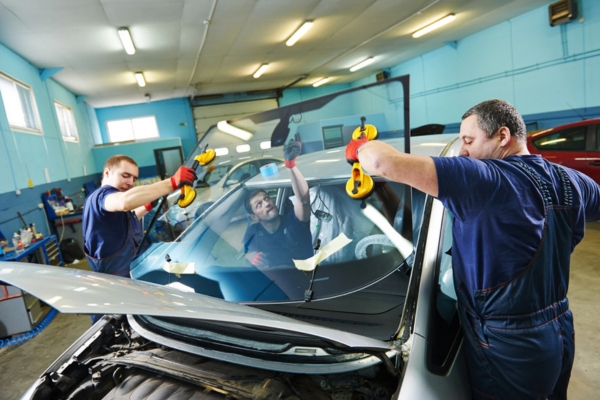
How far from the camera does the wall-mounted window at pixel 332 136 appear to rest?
1.64 metres

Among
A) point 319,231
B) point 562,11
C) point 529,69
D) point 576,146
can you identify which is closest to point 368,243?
point 319,231

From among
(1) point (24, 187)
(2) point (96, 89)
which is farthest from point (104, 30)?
(2) point (96, 89)

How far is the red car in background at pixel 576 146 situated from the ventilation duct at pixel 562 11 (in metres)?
3.21

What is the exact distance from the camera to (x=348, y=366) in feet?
3.52

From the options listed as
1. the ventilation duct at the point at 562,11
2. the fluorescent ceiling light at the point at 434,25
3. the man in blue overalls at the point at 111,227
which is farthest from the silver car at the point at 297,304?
the fluorescent ceiling light at the point at 434,25

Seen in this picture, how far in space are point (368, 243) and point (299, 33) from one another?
7454 mm

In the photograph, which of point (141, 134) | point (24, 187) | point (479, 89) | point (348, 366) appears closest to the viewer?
point (348, 366)

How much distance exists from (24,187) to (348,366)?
6643mm

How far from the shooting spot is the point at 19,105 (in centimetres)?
654

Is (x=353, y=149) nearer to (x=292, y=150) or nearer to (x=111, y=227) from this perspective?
(x=292, y=150)

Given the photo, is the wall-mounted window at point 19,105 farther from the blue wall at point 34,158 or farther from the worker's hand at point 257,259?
the worker's hand at point 257,259

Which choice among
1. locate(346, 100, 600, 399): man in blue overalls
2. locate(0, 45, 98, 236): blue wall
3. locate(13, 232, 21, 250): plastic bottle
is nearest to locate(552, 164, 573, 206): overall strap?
locate(346, 100, 600, 399): man in blue overalls

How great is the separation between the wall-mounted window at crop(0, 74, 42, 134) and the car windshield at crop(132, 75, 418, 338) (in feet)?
19.2

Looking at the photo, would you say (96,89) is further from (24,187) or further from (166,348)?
(166,348)
